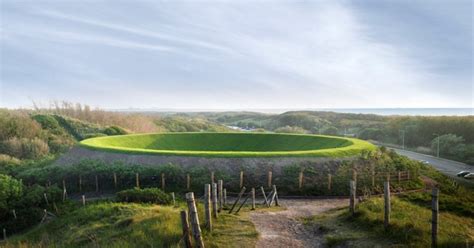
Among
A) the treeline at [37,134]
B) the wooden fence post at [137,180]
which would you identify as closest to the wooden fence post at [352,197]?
the wooden fence post at [137,180]

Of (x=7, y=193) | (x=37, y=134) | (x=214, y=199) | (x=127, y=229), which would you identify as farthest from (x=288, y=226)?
(x=37, y=134)

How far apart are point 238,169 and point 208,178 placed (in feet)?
6.01

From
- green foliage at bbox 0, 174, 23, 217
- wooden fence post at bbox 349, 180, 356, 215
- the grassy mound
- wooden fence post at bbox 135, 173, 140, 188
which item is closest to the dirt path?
wooden fence post at bbox 349, 180, 356, 215

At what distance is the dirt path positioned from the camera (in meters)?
11.5

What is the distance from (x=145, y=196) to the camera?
18.2m

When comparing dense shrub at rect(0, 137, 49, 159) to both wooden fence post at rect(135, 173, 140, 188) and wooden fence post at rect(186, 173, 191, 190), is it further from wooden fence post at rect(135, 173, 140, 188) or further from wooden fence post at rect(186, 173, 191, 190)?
wooden fence post at rect(186, 173, 191, 190)

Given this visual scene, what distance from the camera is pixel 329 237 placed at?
11.7 meters

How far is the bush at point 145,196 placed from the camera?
1795 cm

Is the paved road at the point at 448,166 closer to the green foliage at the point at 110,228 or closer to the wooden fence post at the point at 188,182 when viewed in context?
the wooden fence post at the point at 188,182

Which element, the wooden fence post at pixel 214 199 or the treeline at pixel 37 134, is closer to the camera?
the wooden fence post at pixel 214 199

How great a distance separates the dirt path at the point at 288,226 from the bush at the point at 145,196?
526 cm

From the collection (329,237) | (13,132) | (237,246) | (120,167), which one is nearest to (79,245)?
(237,246)

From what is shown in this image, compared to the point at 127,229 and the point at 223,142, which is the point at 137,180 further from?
the point at 223,142

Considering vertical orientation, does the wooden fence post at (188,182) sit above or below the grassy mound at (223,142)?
below
